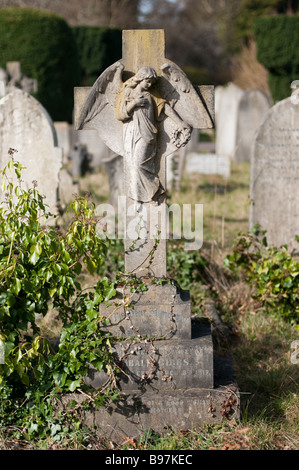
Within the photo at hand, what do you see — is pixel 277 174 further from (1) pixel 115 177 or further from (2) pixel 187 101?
(2) pixel 187 101

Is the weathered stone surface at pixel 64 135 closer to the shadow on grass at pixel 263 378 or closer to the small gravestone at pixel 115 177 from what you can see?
the small gravestone at pixel 115 177

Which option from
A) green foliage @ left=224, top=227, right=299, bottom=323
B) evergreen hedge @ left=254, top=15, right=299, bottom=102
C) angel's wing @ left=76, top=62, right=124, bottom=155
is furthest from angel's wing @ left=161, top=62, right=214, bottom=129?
evergreen hedge @ left=254, top=15, right=299, bottom=102

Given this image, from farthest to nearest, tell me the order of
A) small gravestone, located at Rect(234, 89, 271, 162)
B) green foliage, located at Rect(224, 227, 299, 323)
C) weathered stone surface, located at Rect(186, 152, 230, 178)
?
small gravestone, located at Rect(234, 89, 271, 162) < weathered stone surface, located at Rect(186, 152, 230, 178) < green foliage, located at Rect(224, 227, 299, 323)

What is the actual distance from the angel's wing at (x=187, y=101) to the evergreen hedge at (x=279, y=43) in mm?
13918

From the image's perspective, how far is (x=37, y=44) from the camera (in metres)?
13.9

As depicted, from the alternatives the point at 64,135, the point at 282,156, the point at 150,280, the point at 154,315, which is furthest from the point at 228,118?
the point at 154,315

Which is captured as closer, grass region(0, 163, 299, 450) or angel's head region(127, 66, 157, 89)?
grass region(0, 163, 299, 450)

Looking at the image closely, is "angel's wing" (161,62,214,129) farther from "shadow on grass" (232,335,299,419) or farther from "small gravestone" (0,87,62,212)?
"small gravestone" (0,87,62,212)

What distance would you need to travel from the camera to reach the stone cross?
136 inches

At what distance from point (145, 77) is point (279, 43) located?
14.6 m

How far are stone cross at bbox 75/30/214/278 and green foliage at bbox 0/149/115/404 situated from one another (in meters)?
0.30

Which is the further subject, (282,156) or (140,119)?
(282,156)
